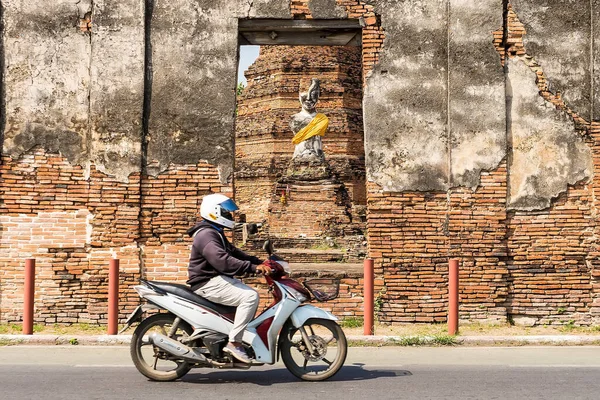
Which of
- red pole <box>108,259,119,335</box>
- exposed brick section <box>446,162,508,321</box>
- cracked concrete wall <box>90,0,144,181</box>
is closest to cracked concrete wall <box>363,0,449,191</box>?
exposed brick section <box>446,162,508,321</box>

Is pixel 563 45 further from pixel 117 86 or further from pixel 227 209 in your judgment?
pixel 227 209

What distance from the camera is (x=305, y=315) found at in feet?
20.8

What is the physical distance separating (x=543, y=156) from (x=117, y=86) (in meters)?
5.37

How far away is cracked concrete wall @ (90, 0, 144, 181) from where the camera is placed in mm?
10141

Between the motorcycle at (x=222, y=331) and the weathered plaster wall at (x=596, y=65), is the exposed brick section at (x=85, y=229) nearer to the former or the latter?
the motorcycle at (x=222, y=331)

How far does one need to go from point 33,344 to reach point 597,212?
6.87 m

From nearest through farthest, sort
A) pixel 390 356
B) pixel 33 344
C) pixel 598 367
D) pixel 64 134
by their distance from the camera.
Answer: pixel 598 367, pixel 390 356, pixel 33 344, pixel 64 134

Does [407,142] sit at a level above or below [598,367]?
above

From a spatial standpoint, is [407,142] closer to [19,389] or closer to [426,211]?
[426,211]

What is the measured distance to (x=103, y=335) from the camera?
8.79 m

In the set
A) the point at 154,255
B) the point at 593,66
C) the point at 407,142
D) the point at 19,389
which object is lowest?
the point at 19,389

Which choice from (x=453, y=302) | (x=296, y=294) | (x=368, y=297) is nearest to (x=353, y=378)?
(x=296, y=294)

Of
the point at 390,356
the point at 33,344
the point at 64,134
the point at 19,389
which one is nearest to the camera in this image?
the point at 19,389

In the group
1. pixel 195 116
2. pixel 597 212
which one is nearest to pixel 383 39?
pixel 195 116
